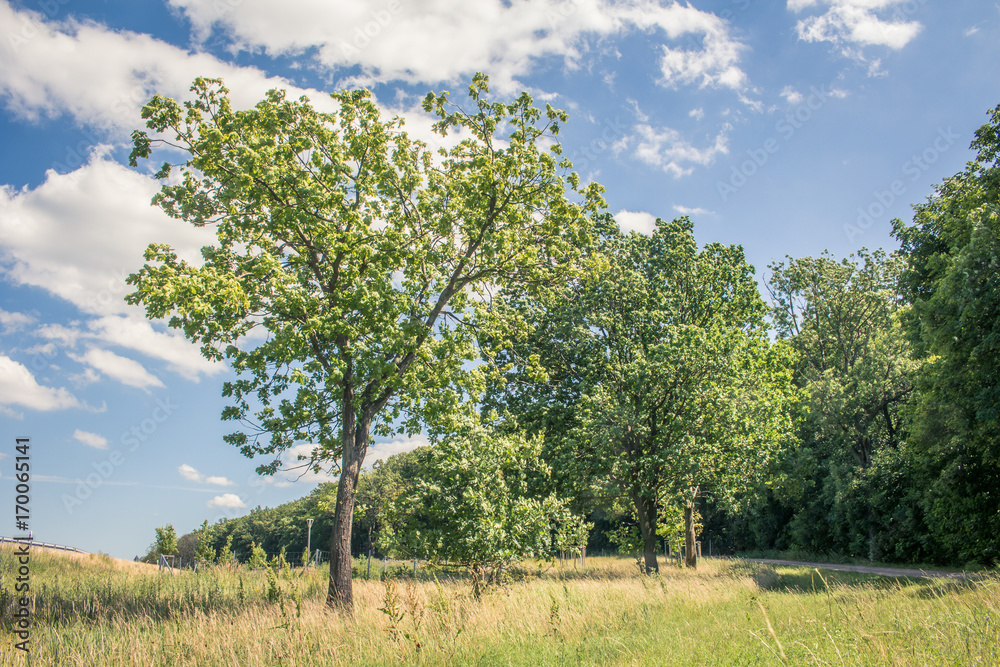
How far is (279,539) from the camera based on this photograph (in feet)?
281

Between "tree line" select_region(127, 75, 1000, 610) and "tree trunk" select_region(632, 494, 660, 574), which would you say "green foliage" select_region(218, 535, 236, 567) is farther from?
"tree trunk" select_region(632, 494, 660, 574)

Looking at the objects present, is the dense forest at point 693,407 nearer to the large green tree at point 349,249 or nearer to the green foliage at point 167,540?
the large green tree at point 349,249

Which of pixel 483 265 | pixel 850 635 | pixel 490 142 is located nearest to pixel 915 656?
pixel 850 635

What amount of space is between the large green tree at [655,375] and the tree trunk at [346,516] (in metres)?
6.76

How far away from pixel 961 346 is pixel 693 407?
773cm

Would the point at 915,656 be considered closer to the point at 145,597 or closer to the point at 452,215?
the point at 452,215

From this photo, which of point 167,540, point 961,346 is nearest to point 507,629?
point 961,346

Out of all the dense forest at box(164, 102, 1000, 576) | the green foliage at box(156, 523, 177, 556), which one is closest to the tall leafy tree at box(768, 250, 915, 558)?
the dense forest at box(164, 102, 1000, 576)

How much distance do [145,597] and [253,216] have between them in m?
8.43

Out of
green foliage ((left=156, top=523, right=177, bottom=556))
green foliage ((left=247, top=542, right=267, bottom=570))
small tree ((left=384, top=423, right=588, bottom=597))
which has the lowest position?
green foliage ((left=156, top=523, right=177, bottom=556))

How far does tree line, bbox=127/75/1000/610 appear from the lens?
11922mm

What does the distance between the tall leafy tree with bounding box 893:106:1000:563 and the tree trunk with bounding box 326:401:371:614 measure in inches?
633

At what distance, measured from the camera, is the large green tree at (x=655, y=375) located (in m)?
19.6

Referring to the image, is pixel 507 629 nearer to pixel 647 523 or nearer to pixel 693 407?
pixel 693 407
